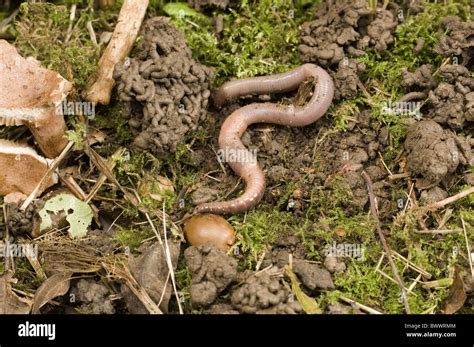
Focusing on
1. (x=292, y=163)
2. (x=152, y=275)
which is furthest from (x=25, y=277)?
(x=292, y=163)

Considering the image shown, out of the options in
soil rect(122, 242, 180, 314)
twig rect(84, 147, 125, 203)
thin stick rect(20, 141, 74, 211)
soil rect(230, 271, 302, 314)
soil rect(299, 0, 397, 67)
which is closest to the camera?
soil rect(230, 271, 302, 314)

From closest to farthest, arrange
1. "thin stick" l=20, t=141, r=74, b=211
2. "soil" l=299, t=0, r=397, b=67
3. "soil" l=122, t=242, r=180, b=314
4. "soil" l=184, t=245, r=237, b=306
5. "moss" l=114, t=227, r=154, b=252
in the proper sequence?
"soil" l=184, t=245, r=237, b=306 < "soil" l=122, t=242, r=180, b=314 < "moss" l=114, t=227, r=154, b=252 < "thin stick" l=20, t=141, r=74, b=211 < "soil" l=299, t=0, r=397, b=67

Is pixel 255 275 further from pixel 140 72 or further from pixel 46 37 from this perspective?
pixel 46 37

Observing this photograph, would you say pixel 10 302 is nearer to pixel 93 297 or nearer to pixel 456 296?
pixel 93 297

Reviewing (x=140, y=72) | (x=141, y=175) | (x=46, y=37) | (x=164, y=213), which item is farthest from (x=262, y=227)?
(x=46, y=37)

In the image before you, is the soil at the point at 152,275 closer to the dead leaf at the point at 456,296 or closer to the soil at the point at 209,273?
the soil at the point at 209,273

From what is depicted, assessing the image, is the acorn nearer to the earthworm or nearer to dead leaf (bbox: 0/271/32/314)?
the earthworm

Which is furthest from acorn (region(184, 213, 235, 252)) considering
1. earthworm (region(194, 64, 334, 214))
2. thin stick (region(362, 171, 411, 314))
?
thin stick (region(362, 171, 411, 314))
